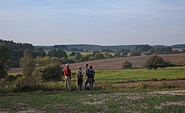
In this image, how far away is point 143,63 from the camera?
7188cm

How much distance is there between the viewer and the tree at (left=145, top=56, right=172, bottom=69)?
69194mm

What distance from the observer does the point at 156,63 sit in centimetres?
7056

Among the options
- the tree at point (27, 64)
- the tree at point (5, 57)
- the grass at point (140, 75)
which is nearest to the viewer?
the grass at point (140, 75)

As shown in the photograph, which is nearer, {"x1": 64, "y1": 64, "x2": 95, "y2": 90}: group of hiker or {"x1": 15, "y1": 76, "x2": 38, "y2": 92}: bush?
{"x1": 15, "y1": 76, "x2": 38, "y2": 92}: bush

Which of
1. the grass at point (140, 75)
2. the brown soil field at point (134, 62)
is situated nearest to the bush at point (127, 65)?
the brown soil field at point (134, 62)

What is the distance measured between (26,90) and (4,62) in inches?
1428

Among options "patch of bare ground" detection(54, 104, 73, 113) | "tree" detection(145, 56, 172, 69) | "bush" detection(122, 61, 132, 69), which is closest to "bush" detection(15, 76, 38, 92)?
"patch of bare ground" detection(54, 104, 73, 113)

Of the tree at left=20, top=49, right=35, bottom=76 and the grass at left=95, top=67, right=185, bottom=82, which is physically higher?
the tree at left=20, top=49, right=35, bottom=76

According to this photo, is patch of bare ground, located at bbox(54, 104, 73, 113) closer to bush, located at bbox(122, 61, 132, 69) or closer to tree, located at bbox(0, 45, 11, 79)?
tree, located at bbox(0, 45, 11, 79)

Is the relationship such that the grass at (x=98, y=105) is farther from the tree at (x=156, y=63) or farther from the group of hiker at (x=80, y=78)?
the tree at (x=156, y=63)

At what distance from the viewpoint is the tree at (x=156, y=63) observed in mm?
69194

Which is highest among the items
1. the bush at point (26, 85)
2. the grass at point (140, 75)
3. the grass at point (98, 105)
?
the bush at point (26, 85)

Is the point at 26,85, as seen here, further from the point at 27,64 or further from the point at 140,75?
the point at 27,64

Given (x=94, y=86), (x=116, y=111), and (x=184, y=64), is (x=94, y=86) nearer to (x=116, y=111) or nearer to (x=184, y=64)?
(x=116, y=111)
